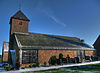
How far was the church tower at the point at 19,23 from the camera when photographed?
2144 centimetres

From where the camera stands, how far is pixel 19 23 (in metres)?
22.1

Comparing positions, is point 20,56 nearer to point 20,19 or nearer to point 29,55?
point 29,55

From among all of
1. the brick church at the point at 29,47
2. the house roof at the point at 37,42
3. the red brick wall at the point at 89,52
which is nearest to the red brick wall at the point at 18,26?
the brick church at the point at 29,47

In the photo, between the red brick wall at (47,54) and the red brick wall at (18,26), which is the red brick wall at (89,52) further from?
the red brick wall at (18,26)

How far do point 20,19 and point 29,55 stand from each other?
9879mm

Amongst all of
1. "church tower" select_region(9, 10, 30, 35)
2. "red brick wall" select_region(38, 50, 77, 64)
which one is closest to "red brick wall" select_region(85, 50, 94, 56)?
"red brick wall" select_region(38, 50, 77, 64)

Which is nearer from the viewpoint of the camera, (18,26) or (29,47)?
(29,47)

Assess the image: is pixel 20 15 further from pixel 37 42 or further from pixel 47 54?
pixel 47 54

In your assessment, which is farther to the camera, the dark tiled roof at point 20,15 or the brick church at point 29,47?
the dark tiled roof at point 20,15

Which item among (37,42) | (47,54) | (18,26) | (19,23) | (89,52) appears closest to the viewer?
(47,54)

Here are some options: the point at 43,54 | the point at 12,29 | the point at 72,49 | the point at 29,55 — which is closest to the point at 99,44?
the point at 72,49

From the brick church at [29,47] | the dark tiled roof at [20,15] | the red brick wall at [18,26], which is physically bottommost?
the brick church at [29,47]

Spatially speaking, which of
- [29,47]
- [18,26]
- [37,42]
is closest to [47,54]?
[37,42]

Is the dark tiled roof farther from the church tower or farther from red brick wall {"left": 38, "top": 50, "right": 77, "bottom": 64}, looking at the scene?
red brick wall {"left": 38, "top": 50, "right": 77, "bottom": 64}
